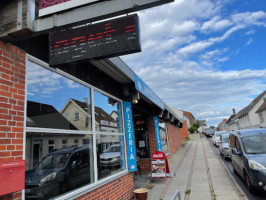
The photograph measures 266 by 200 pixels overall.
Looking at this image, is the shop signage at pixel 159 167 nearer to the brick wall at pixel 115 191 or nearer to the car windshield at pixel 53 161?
the brick wall at pixel 115 191

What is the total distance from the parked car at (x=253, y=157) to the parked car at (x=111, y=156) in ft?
12.4

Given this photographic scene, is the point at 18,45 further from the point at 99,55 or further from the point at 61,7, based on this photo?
the point at 99,55

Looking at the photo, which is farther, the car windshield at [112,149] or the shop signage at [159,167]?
the shop signage at [159,167]

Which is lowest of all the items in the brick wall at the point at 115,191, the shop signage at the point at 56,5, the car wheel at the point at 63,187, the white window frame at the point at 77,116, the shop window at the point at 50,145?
the brick wall at the point at 115,191

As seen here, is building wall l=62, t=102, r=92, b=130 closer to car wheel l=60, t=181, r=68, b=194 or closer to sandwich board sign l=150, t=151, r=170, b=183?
car wheel l=60, t=181, r=68, b=194

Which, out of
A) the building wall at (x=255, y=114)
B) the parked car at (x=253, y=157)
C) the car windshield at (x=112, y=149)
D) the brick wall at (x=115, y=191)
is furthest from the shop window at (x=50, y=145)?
the building wall at (x=255, y=114)

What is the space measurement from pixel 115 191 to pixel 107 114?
6.91ft

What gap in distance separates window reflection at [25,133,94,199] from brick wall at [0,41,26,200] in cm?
30

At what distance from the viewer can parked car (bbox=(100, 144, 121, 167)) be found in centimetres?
553

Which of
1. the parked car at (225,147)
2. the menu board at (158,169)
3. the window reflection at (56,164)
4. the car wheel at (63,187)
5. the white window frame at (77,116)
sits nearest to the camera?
the window reflection at (56,164)

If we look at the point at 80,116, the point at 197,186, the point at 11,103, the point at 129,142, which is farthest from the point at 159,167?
the point at 11,103

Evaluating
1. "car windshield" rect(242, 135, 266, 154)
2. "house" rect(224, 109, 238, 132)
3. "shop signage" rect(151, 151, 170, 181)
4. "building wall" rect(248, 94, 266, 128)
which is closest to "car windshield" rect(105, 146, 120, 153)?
"shop signage" rect(151, 151, 170, 181)

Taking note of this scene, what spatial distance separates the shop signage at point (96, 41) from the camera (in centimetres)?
276

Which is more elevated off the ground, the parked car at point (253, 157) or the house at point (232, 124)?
the house at point (232, 124)
